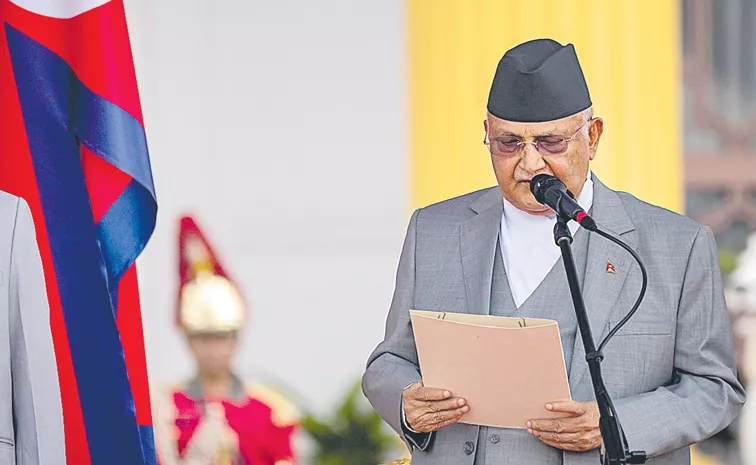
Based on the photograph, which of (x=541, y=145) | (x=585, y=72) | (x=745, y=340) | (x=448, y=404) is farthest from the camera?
(x=745, y=340)

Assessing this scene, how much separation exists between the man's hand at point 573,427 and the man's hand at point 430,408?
13 centimetres

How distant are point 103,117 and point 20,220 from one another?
49 centimetres

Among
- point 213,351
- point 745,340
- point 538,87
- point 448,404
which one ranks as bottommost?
point 745,340

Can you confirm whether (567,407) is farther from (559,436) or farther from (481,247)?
(481,247)

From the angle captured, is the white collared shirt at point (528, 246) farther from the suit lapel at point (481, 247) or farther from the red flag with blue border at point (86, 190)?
the red flag with blue border at point (86, 190)

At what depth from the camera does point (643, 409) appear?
7.82ft

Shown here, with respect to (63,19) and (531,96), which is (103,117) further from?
(531,96)

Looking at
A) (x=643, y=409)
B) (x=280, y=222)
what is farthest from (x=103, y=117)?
(x=280, y=222)

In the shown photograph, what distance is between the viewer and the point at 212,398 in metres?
4.71

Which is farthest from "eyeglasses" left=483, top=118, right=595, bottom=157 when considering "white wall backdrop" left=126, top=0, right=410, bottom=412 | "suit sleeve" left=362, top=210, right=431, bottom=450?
"white wall backdrop" left=126, top=0, right=410, bottom=412

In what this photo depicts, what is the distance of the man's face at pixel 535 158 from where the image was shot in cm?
247

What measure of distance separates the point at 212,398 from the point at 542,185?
A: 2715 mm

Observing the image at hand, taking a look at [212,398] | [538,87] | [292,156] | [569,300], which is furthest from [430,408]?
[292,156]

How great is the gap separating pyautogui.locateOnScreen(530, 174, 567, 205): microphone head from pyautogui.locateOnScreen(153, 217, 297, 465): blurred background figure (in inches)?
98.6
